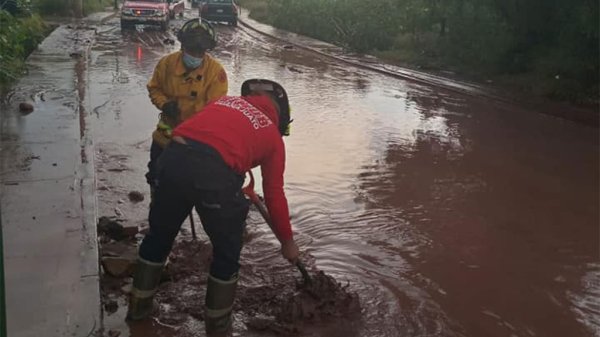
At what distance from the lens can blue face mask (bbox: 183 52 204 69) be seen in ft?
16.0

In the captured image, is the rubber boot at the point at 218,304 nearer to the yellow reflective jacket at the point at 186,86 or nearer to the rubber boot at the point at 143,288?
the rubber boot at the point at 143,288

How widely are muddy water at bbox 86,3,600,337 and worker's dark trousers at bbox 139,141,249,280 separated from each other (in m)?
0.73

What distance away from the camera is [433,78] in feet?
53.5

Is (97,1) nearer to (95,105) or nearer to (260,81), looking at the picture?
(95,105)

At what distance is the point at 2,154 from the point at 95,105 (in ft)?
13.0

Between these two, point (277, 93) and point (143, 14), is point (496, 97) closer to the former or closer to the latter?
point (277, 93)

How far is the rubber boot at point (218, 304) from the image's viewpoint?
12.0 feet

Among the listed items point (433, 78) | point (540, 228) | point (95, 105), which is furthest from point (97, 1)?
point (540, 228)

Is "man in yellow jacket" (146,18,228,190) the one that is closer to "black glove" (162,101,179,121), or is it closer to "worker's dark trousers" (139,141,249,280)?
"black glove" (162,101,179,121)

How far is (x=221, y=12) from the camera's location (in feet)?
102

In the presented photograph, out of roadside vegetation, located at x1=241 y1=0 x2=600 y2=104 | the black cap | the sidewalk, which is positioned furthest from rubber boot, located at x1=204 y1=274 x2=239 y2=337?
roadside vegetation, located at x1=241 y1=0 x2=600 y2=104

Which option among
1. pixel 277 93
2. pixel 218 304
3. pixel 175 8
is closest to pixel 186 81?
pixel 277 93

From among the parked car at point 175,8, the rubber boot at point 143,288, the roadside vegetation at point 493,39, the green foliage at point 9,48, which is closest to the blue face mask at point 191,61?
the rubber boot at point 143,288

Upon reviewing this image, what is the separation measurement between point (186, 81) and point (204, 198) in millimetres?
1804
